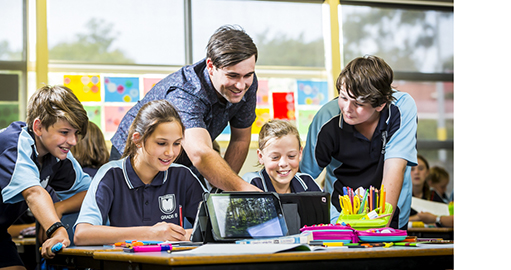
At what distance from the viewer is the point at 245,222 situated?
122 cm

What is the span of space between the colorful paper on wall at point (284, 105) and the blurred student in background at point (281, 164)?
296 centimetres

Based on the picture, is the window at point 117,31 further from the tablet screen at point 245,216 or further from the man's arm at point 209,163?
the tablet screen at point 245,216

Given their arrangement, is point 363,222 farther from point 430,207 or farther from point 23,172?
point 430,207

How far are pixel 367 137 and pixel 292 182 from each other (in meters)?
0.36

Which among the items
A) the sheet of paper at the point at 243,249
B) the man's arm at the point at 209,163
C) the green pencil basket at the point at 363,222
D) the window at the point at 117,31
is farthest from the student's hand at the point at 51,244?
the window at the point at 117,31

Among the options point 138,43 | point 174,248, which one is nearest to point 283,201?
point 174,248

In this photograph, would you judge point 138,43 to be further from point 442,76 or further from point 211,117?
point 442,76

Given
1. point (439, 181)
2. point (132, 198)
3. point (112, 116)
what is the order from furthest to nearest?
point (439, 181)
point (112, 116)
point (132, 198)

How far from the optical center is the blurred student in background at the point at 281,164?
6.83 ft

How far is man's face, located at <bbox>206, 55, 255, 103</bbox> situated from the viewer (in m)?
2.04

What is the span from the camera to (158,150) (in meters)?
1.82

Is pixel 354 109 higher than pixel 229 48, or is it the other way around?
pixel 229 48

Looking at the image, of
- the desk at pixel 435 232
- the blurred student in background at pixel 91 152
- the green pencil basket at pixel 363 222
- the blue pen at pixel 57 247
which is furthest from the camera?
the desk at pixel 435 232

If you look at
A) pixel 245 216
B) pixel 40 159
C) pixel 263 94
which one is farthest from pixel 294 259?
pixel 263 94
